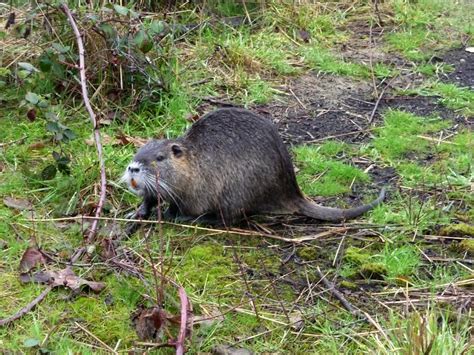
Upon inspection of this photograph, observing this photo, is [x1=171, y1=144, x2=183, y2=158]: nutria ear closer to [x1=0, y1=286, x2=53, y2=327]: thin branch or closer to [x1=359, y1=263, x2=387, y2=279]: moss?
[x1=0, y1=286, x2=53, y2=327]: thin branch

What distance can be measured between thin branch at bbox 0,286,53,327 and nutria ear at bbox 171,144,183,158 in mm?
851

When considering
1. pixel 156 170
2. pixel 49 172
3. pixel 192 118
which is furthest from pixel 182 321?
pixel 192 118

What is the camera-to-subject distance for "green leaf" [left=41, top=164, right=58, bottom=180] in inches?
149

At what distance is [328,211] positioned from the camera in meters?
3.56

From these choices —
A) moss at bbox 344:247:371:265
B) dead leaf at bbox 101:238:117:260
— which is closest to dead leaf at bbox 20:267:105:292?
dead leaf at bbox 101:238:117:260

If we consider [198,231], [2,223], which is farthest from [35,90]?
[198,231]

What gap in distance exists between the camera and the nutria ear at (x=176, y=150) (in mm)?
3588

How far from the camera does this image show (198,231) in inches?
139

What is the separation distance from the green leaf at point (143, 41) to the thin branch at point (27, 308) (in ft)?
5.80

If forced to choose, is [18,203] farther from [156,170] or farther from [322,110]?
[322,110]

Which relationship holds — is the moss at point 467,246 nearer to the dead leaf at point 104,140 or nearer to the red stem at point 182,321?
the red stem at point 182,321

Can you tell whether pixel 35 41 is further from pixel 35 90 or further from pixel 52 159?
pixel 52 159

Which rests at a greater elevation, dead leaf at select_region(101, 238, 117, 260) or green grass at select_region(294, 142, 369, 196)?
dead leaf at select_region(101, 238, 117, 260)

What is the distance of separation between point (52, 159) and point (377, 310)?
1940 mm
